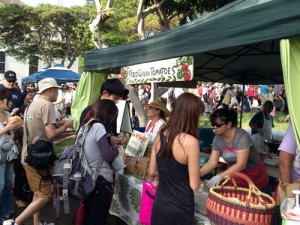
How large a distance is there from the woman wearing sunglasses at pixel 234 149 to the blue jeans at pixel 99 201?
0.90 metres

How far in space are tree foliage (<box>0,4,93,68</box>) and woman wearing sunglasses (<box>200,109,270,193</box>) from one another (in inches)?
957

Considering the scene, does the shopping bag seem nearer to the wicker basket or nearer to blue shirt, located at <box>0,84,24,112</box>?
the wicker basket

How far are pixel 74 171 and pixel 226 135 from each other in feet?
Result: 4.71

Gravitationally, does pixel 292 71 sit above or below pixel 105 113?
above

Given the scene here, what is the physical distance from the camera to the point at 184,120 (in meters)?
2.23

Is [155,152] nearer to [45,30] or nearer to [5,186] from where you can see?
[5,186]

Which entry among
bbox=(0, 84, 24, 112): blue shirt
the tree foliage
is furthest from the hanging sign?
the tree foliage

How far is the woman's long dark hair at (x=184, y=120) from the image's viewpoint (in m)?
2.22

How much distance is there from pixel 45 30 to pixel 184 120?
3009 centimetres

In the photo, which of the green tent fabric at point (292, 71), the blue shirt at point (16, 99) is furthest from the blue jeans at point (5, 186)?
the green tent fabric at point (292, 71)

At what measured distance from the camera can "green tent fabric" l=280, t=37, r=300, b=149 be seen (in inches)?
83.9

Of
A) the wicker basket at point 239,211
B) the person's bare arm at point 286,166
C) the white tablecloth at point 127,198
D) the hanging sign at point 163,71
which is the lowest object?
the white tablecloth at point 127,198

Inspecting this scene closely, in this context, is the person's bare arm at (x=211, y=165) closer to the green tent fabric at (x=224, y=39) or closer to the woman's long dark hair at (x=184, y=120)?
the woman's long dark hair at (x=184, y=120)

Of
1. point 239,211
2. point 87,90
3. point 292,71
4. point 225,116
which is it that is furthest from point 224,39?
point 87,90
